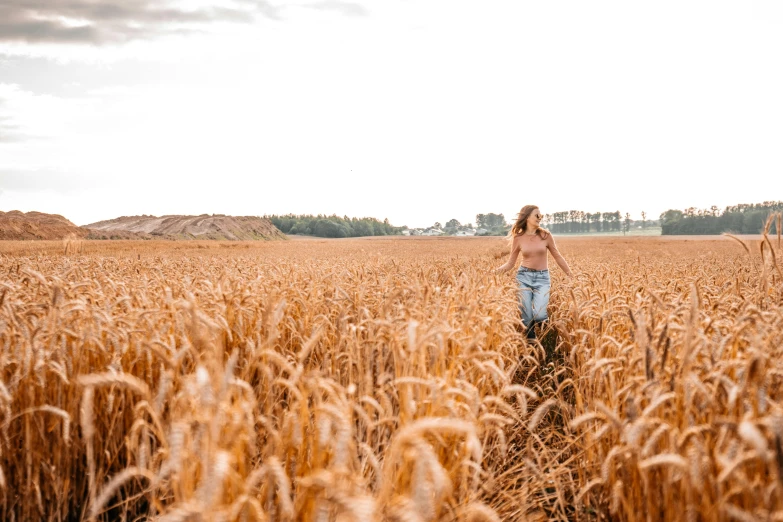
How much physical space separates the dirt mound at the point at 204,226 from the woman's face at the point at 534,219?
7475 cm

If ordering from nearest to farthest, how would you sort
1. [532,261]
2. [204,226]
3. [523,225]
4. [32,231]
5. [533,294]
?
[533,294] < [532,261] < [523,225] < [32,231] < [204,226]

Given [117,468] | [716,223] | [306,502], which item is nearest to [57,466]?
[117,468]

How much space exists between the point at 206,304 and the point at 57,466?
1920 mm

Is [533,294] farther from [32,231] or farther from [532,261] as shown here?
[32,231]

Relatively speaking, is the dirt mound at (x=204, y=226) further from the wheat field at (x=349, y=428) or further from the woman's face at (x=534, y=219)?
the wheat field at (x=349, y=428)

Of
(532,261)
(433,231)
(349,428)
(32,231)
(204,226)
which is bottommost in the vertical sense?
(349,428)

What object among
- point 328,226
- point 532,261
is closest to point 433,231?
point 328,226

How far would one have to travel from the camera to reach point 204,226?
88.4 metres

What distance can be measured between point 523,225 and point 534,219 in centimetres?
35

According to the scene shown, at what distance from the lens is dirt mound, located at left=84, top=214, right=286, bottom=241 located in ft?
279

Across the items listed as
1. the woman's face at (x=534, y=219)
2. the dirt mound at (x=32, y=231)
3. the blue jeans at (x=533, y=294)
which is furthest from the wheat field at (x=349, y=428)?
the dirt mound at (x=32, y=231)

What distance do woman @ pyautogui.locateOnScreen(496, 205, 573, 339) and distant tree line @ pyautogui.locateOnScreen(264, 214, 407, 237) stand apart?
117655 millimetres

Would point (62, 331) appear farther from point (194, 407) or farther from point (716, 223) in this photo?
point (716, 223)

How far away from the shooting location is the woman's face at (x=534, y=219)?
7.45m
